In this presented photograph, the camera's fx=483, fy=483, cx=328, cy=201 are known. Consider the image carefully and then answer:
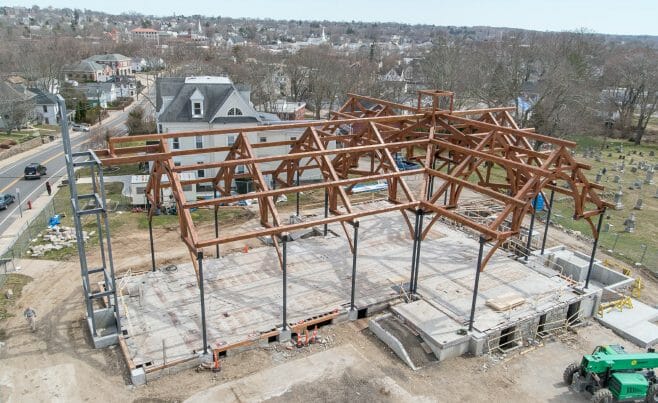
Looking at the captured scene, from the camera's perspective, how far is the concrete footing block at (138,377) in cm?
1497

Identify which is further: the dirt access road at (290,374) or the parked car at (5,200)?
the parked car at (5,200)

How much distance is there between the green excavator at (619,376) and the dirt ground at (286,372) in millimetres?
1008

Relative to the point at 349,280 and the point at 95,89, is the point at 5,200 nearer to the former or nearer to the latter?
the point at 349,280

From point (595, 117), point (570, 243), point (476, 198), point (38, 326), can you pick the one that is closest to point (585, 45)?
point (595, 117)

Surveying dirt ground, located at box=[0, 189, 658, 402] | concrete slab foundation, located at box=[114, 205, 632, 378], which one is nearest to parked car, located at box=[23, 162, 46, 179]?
dirt ground, located at box=[0, 189, 658, 402]

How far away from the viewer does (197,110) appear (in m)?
37.1

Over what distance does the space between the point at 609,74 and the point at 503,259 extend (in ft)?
222

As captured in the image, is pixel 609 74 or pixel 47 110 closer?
pixel 47 110

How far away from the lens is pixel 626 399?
14.7m

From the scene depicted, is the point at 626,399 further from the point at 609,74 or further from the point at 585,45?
the point at 609,74

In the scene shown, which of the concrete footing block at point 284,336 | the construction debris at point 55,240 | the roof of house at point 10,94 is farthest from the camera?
the roof of house at point 10,94

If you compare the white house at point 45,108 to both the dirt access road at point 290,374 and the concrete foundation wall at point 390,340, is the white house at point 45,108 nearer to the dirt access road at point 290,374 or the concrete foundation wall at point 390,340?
the dirt access road at point 290,374

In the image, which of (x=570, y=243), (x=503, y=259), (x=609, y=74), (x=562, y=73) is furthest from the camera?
(x=609, y=74)

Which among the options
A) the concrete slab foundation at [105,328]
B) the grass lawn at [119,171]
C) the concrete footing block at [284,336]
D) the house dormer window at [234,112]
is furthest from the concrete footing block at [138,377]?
the grass lawn at [119,171]
